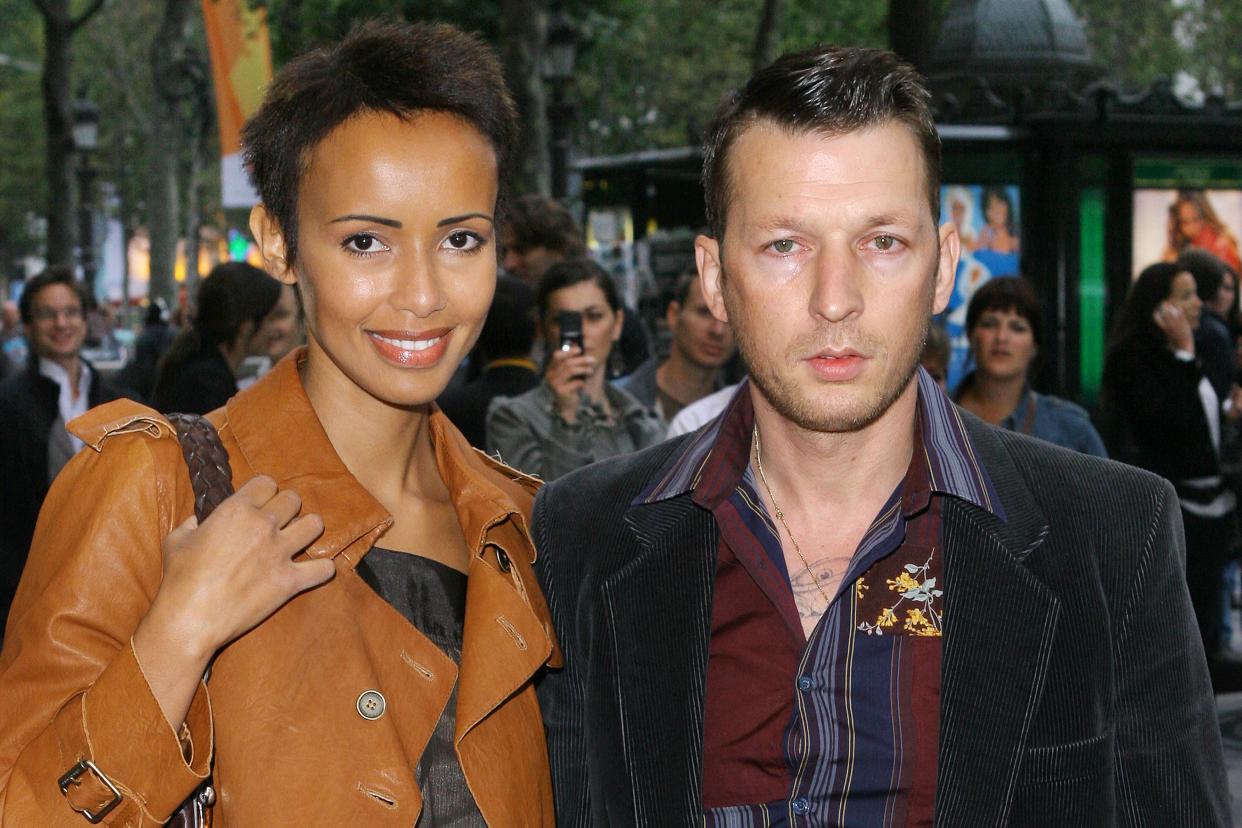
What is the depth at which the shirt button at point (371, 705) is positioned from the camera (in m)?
2.68

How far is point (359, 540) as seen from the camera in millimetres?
2873

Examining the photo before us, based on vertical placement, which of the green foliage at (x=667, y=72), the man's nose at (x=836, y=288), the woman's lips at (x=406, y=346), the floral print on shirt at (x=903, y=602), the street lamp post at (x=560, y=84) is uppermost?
the green foliage at (x=667, y=72)

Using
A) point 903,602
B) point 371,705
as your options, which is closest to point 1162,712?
point 903,602

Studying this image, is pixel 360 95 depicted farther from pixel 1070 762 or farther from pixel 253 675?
pixel 1070 762

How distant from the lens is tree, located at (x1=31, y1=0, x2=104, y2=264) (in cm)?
2638

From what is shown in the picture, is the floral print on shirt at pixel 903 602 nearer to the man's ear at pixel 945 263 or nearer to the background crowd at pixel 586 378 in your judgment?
the man's ear at pixel 945 263

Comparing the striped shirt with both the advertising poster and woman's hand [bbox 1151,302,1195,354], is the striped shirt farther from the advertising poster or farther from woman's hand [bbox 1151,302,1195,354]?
the advertising poster

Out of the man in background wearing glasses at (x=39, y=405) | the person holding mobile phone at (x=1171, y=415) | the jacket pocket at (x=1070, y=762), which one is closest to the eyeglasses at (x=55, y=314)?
the man in background wearing glasses at (x=39, y=405)

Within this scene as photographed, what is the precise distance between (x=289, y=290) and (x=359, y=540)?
18.9 feet

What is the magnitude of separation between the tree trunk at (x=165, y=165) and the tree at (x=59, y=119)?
1.91 metres

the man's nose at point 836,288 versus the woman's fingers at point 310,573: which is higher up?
the man's nose at point 836,288

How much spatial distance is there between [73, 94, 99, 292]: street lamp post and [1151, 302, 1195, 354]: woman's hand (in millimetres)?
18876

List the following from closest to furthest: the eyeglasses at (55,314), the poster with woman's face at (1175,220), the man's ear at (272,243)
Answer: the man's ear at (272,243) < the eyeglasses at (55,314) < the poster with woman's face at (1175,220)

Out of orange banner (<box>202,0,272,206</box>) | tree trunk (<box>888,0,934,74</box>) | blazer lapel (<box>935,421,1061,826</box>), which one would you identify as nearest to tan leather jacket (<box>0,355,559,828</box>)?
blazer lapel (<box>935,421,1061,826</box>)
